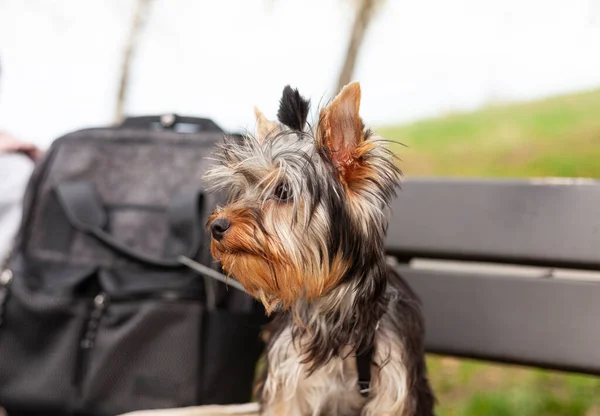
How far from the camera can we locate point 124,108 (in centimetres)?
872

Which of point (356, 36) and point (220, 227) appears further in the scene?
point (356, 36)

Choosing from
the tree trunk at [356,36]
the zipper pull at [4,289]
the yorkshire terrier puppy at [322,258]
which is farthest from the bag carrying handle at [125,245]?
the tree trunk at [356,36]

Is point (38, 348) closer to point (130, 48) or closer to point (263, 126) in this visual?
point (263, 126)

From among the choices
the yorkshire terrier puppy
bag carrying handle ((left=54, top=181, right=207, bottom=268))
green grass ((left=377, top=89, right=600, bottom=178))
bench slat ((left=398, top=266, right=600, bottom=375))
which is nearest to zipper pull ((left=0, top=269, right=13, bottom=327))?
bag carrying handle ((left=54, top=181, right=207, bottom=268))

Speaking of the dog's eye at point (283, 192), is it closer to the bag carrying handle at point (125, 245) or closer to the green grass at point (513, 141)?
the bag carrying handle at point (125, 245)

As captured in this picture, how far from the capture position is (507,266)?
2.67 metres

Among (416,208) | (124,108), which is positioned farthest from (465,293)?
(124,108)

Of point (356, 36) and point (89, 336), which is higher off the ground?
point (356, 36)

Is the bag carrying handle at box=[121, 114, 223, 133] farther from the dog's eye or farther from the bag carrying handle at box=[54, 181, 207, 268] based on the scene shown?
the dog's eye

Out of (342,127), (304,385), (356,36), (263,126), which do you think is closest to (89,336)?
(304,385)

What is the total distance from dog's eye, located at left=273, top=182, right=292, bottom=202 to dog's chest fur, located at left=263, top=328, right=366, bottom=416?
51 centimetres

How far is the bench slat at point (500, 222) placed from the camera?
2.39 metres

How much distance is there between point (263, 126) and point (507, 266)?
1195 millimetres

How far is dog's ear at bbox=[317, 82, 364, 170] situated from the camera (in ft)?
5.76
